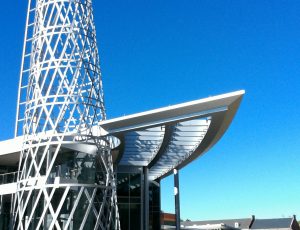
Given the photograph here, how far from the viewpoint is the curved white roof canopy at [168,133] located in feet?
72.1

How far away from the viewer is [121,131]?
23984 mm

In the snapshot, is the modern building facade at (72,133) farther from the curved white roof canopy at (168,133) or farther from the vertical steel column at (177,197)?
the vertical steel column at (177,197)

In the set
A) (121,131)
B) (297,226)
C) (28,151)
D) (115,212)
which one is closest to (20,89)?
(28,151)

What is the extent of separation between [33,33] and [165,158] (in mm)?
15168

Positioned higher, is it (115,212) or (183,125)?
(183,125)

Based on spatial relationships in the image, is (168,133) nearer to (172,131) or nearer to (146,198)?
(172,131)

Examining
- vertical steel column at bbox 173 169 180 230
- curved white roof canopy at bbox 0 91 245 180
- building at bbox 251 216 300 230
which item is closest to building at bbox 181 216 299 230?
building at bbox 251 216 300 230

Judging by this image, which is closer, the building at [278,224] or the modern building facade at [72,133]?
the modern building facade at [72,133]

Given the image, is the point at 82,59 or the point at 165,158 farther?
the point at 165,158

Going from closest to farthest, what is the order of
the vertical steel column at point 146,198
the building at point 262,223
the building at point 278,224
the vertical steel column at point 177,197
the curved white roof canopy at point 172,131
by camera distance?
1. the curved white roof canopy at point 172,131
2. the vertical steel column at point 146,198
3. the vertical steel column at point 177,197
4. the building at point 278,224
5. the building at point 262,223

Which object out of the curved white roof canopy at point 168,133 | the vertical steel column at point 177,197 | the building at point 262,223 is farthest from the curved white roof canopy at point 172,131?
the building at point 262,223

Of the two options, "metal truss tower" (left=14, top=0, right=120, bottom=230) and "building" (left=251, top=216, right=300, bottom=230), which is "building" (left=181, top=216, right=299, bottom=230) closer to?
"building" (left=251, top=216, right=300, bottom=230)

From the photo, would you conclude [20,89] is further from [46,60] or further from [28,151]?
[28,151]

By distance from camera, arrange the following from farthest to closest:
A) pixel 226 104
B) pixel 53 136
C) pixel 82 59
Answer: pixel 82 59, pixel 53 136, pixel 226 104
